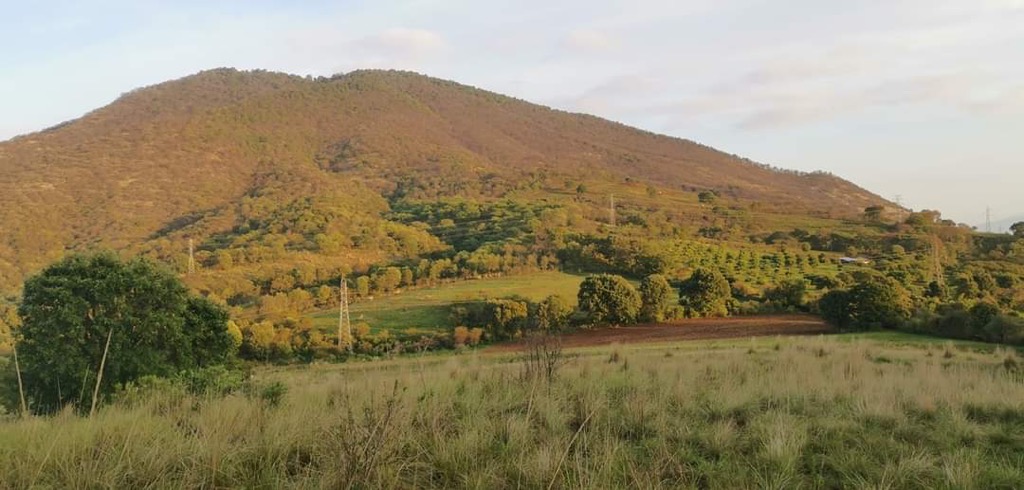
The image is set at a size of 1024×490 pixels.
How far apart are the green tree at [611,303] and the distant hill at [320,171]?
40.2 meters

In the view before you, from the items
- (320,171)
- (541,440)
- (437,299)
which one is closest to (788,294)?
(437,299)

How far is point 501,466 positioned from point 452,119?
174 metres

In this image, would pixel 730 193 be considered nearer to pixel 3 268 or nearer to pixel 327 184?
pixel 327 184

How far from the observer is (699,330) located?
36.7 m

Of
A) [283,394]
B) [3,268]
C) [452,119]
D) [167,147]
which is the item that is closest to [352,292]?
[3,268]

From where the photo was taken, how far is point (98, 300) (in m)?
17.6

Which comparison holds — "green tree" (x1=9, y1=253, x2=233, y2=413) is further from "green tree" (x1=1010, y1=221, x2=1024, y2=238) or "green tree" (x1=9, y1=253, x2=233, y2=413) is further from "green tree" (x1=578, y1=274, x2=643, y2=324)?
"green tree" (x1=1010, y1=221, x2=1024, y2=238)

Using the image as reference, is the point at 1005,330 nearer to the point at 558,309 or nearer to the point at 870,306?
the point at 870,306

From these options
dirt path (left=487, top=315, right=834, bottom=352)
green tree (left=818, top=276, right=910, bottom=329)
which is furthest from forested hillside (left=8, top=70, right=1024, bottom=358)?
dirt path (left=487, top=315, right=834, bottom=352)

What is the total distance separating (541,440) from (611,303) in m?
38.5

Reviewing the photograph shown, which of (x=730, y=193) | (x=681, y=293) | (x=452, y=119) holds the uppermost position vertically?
(x=452, y=119)

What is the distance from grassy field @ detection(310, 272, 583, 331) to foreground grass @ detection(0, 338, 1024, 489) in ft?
132

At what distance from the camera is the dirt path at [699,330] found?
1329 inches

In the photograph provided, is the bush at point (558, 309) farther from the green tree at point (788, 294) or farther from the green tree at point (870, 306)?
the green tree at point (870, 306)
